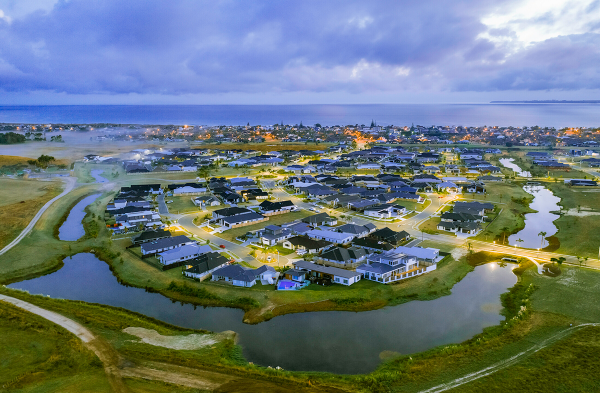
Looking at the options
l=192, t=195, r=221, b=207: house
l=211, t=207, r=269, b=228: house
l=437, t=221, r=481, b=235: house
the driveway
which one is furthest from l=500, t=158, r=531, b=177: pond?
the driveway

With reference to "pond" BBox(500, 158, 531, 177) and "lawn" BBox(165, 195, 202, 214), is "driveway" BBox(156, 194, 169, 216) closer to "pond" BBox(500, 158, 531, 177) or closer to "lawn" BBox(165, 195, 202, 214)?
"lawn" BBox(165, 195, 202, 214)

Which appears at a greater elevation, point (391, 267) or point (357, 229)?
point (357, 229)

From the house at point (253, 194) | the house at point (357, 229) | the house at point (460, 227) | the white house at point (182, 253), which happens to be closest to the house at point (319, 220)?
the house at point (357, 229)

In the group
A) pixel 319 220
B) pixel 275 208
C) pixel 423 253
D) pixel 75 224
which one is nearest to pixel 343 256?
pixel 423 253

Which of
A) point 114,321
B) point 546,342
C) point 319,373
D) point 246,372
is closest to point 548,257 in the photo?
point 546,342

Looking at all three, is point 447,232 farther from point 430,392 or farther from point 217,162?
point 217,162

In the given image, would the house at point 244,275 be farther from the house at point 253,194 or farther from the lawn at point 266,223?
the house at point 253,194

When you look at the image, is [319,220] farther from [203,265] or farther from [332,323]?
[332,323]
